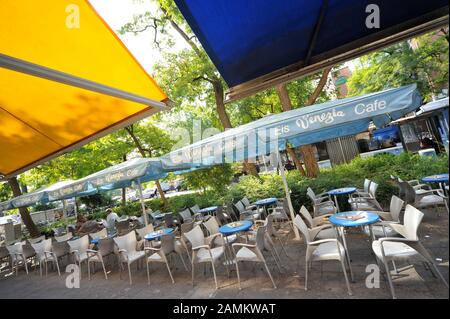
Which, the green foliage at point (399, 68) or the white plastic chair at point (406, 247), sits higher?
the green foliage at point (399, 68)

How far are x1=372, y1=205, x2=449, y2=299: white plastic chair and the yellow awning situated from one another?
4.03 m

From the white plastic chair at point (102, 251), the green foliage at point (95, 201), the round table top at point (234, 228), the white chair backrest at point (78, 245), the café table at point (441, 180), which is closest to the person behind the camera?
the café table at point (441, 180)

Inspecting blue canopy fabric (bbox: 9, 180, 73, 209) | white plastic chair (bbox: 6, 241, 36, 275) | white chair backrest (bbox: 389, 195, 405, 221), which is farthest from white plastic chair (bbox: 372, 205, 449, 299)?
white plastic chair (bbox: 6, 241, 36, 275)

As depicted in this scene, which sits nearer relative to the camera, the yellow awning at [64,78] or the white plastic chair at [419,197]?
the yellow awning at [64,78]

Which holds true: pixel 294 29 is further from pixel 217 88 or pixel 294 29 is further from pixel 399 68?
pixel 399 68

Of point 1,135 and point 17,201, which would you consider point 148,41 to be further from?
point 1,135

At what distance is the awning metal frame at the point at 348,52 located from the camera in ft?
7.68

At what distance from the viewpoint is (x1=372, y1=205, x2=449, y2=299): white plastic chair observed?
3373 mm

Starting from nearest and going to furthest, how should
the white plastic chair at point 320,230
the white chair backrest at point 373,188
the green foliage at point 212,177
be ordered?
the white plastic chair at point 320,230 → the white chair backrest at point 373,188 → the green foliage at point 212,177

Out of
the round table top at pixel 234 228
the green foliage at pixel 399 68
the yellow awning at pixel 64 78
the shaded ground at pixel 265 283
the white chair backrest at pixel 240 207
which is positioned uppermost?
the green foliage at pixel 399 68

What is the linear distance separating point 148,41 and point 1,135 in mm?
11510

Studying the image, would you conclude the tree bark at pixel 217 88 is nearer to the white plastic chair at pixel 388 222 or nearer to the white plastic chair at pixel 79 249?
the white plastic chair at pixel 79 249

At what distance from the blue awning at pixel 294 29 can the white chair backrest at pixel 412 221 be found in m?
2.54

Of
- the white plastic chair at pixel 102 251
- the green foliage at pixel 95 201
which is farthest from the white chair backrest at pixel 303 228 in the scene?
the green foliage at pixel 95 201
